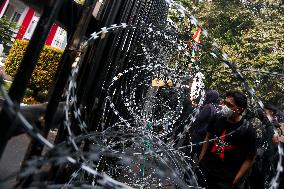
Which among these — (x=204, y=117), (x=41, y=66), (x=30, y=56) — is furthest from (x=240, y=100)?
(x=41, y=66)

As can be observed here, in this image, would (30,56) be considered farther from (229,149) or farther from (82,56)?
(229,149)

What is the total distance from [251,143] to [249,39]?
63.9ft

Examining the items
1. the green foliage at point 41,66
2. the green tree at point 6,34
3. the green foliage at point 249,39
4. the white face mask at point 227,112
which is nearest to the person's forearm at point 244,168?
the white face mask at point 227,112

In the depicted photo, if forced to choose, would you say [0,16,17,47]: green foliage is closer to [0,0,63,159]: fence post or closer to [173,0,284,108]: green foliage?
[0,0,63,159]: fence post

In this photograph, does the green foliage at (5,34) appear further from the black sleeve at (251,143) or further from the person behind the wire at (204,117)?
the person behind the wire at (204,117)

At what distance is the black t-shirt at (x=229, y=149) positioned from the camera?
4062mm

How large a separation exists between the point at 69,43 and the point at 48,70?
8801 mm

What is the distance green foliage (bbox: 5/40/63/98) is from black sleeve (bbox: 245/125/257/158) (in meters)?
8.77

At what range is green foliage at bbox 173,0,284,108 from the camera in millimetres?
19625

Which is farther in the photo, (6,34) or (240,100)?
(6,34)

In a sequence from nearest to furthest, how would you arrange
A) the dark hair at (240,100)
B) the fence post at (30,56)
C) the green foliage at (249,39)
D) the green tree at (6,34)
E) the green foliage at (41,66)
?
the fence post at (30,56) < the dark hair at (240,100) < the green tree at (6,34) < the green foliage at (41,66) < the green foliage at (249,39)

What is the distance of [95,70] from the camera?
4.11 metres

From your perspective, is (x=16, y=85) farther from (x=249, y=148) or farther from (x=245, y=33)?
(x=245, y=33)

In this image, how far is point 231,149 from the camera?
13.6 ft
